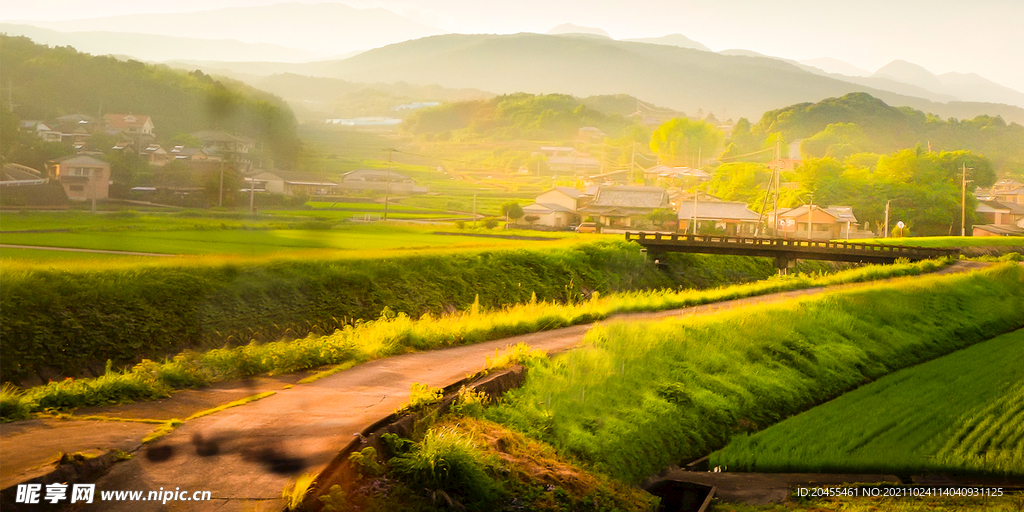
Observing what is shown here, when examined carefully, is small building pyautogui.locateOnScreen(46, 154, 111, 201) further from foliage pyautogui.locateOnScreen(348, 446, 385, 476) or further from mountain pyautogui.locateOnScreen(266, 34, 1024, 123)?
mountain pyautogui.locateOnScreen(266, 34, 1024, 123)

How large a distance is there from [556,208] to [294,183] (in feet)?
106

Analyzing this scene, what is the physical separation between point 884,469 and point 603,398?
4.09m

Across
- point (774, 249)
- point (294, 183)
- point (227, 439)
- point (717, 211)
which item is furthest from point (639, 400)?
point (717, 211)

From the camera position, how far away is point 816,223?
70000 millimetres

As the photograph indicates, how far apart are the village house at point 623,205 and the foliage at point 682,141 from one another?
2293cm

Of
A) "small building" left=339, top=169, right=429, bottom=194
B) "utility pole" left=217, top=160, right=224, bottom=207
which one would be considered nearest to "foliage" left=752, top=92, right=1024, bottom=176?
"small building" left=339, top=169, right=429, bottom=194

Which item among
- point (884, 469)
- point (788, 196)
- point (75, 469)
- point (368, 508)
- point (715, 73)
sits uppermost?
point (715, 73)

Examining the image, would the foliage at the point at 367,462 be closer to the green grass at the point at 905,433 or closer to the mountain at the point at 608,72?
the green grass at the point at 905,433

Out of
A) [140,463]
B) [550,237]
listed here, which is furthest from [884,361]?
[550,237]

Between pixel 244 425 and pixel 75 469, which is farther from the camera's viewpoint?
pixel 244 425

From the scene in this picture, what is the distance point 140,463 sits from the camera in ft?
19.7

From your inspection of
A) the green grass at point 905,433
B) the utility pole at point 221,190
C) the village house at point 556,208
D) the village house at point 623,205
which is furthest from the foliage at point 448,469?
the village house at point 623,205

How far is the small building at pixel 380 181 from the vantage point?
31.8 m

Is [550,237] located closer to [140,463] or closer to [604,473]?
[604,473]
